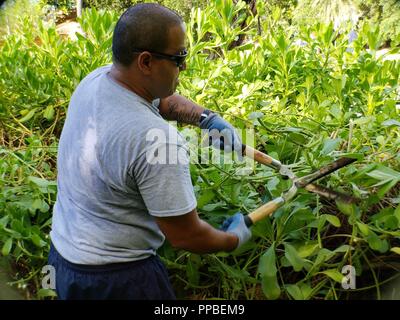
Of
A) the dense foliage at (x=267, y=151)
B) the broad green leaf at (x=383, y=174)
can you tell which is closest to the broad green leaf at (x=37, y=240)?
the dense foliage at (x=267, y=151)

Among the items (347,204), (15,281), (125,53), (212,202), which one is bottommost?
(15,281)

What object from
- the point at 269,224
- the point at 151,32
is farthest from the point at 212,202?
the point at 151,32

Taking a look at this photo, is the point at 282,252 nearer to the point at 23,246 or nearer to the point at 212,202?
the point at 212,202

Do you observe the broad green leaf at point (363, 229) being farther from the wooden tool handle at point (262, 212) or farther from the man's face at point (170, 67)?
the man's face at point (170, 67)

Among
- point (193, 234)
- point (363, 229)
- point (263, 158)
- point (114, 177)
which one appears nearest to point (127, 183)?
point (114, 177)

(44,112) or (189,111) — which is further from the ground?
(189,111)

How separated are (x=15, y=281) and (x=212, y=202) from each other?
76 cm

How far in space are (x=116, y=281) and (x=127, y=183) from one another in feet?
1.03

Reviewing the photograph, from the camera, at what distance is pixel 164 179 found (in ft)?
3.96

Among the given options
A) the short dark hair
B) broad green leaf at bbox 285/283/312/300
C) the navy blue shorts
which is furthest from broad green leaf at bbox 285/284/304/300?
the short dark hair

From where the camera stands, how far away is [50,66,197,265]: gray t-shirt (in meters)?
1.22

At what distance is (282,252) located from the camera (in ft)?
5.36

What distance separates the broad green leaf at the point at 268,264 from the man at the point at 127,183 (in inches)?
4.6

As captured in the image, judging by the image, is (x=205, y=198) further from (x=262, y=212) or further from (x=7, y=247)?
(x=7, y=247)
